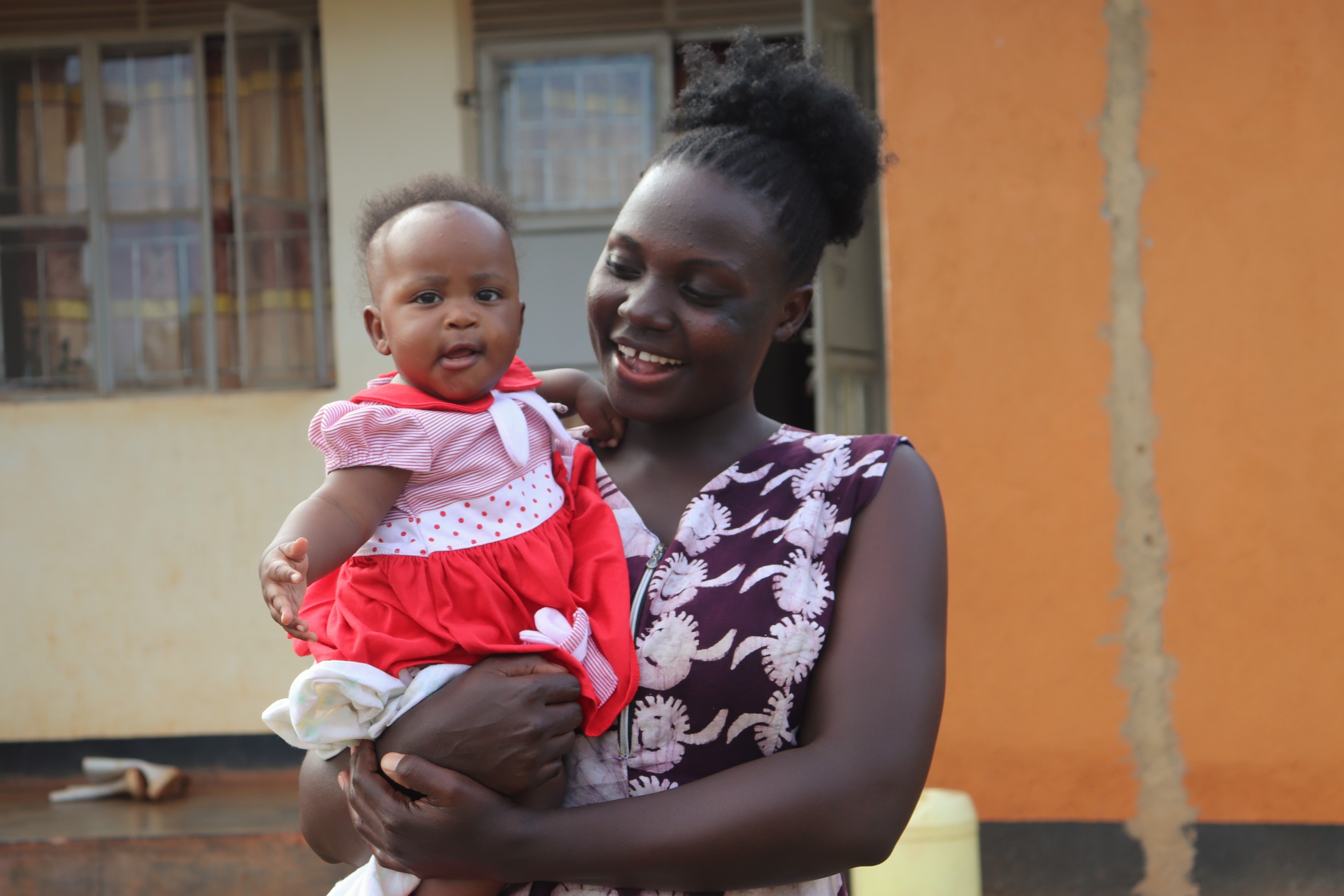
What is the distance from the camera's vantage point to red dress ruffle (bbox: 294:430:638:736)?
5.03ft

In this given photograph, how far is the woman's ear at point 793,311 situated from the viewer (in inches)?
69.1

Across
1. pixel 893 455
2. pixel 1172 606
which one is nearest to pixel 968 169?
pixel 1172 606

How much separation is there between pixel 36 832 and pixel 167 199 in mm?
3166

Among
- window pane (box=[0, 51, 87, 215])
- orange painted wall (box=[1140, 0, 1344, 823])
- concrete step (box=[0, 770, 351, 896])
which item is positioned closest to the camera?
orange painted wall (box=[1140, 0, 1344, 823])

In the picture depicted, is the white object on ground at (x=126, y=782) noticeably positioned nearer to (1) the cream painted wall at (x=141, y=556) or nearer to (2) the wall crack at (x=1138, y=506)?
(1) the cream painted wall at (x=141, y=556)

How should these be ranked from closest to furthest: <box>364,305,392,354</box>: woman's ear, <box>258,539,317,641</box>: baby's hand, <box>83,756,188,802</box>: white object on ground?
<box>258,539,317,641</box>: baby's hand → <box>364,305,392,354</box>: woman's ear → <box>83,756,188,802</box>: white object on ground

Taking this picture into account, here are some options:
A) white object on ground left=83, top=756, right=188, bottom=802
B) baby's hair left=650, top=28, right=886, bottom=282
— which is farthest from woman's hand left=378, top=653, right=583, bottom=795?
white object on ground left=83, top=756, right=188, bottom=802

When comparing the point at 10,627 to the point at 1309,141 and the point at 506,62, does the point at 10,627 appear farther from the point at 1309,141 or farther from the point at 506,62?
the point at 1309,141

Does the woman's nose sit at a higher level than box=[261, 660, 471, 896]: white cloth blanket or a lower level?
higher

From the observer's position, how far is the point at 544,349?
20.0 ft

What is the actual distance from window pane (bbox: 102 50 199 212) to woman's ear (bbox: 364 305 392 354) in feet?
16.7

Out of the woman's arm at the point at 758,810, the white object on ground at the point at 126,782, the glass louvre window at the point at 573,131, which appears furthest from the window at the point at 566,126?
the woman's arm at the point at 758,810

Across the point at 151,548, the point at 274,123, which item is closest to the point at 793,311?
the point at 274,123

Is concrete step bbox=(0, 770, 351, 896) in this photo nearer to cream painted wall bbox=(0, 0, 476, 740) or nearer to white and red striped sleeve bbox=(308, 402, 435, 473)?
cream painted wall bbox=(0, 0, 476, 740)
